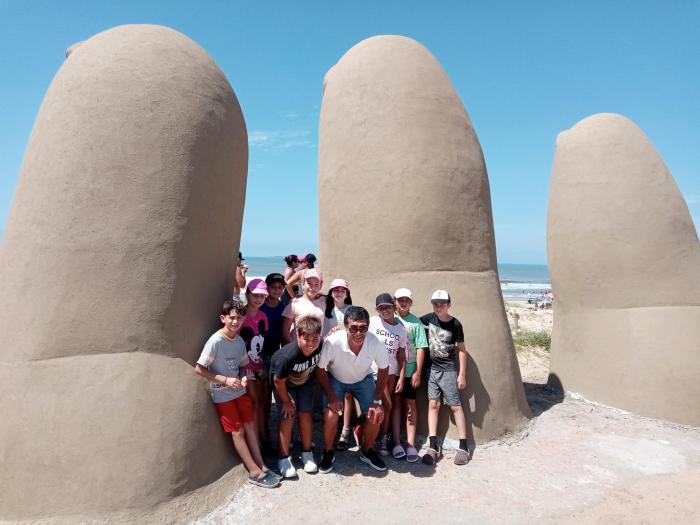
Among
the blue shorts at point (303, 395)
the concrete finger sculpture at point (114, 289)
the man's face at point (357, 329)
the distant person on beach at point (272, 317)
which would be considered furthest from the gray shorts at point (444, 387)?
the concrete finger sculpture at point (114, 289)

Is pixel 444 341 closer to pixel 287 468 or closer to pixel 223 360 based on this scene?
pixel 287 468

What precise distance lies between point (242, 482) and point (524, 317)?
15.6 m

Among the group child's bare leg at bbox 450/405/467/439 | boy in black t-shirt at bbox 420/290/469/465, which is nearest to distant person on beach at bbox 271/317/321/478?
boy in black t-shirt at bbox 420/290/469/465

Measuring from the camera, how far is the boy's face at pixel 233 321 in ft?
10.6

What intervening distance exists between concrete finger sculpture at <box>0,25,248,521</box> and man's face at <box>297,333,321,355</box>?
0.76 metres

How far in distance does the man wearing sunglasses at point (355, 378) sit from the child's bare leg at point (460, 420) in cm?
80

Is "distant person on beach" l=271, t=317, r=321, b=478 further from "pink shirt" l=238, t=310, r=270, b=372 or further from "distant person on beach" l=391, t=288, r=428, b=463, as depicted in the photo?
"distant person on beach" l=391, t=288, r=428, b=463

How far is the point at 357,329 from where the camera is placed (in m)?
3.36

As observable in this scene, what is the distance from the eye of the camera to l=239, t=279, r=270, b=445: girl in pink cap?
351cm

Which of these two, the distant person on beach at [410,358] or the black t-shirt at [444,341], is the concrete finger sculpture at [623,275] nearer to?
the black t-shirt at [444,341]

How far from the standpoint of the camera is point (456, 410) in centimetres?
408

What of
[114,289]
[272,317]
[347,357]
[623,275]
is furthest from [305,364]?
[623,275]

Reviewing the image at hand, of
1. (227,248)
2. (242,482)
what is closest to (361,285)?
(227,248)

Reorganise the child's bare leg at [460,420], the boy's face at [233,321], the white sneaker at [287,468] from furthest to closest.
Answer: the child's bare leg at [460,420] < the white sneaker at [287,468] < the boy's face at [233,321]
